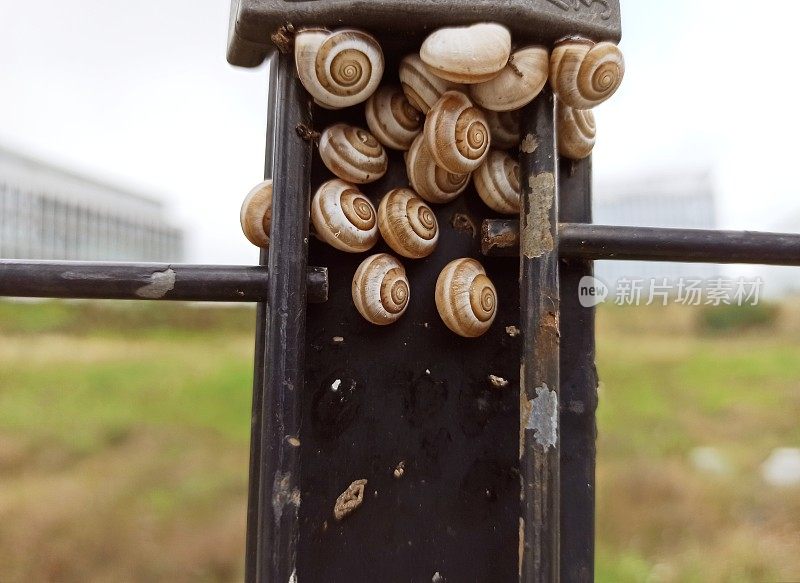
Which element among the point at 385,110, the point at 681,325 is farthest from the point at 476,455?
the point at 681,325

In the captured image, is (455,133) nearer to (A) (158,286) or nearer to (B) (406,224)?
(B) (406,224)

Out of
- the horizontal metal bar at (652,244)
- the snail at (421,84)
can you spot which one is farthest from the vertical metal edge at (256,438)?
the horizontal metal bar at (652,244)

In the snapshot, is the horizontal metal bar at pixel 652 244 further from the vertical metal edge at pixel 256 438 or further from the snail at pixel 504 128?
the vertical metal edge at pixel 256 438

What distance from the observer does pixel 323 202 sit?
1.53ft

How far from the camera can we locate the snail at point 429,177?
0.48m

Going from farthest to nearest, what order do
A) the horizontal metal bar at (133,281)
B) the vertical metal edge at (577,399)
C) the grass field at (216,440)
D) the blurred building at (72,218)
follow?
1. the blurred building at (72,218)
2. the grass field at (216,440)
3. the vertical metal edge at (577,399)
4. the horizontal metal bar at (133,281)

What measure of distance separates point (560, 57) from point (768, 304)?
1373mm

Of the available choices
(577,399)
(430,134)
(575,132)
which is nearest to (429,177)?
(430,134)

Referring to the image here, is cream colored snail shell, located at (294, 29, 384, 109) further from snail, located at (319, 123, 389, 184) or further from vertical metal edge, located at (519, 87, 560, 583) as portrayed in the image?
vertical metal edge, located at (519, 87, 560, 583)

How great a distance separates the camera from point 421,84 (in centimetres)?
47

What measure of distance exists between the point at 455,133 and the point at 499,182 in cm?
8

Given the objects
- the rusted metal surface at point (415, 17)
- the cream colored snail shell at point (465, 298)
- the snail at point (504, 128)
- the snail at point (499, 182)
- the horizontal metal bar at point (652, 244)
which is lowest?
the cream colored snail shell at point (465, 298)

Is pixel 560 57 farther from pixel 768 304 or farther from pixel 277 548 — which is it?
pixel 768 304

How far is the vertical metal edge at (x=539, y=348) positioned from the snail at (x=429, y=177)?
0.21ft
